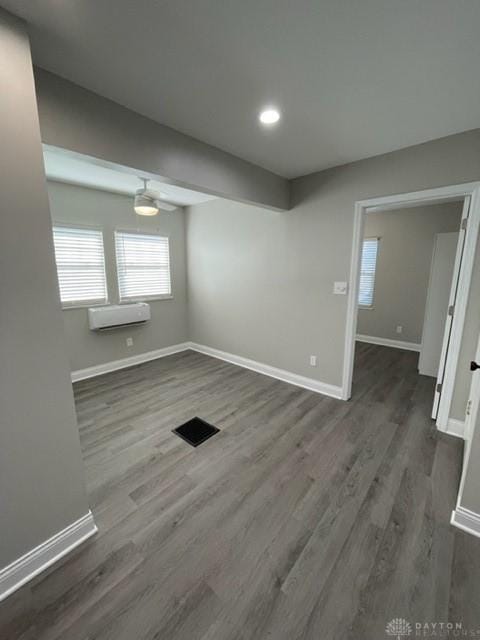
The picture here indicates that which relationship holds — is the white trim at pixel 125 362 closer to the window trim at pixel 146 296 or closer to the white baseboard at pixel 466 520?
the window trim at pixel 146 296

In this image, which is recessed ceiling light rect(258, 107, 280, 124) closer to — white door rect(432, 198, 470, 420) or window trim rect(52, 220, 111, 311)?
white door rect(432, 198, 470, 420)

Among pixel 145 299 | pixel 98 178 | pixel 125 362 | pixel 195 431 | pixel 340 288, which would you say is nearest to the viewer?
pixel 195 431

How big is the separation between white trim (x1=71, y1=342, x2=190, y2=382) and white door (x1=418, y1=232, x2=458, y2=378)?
389 centimetres

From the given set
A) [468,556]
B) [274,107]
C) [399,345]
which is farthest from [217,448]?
[399,345]

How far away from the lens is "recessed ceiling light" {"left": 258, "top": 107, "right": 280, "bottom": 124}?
1.79 m

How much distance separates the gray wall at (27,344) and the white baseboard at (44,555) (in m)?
0.04

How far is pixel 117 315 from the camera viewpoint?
12.2ft

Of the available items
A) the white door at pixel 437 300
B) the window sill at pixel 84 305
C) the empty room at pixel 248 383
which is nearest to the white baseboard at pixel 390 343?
the white door at pixel 437 300

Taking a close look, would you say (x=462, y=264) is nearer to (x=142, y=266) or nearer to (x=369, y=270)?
(x=369, y=270)

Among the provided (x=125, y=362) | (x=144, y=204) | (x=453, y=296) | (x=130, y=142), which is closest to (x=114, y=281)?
(x=125, y=362)

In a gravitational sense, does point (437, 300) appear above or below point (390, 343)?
above

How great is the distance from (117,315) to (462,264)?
3.99m

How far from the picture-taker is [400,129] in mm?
2010

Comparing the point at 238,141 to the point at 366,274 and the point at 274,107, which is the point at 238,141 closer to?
the point at 274,107
